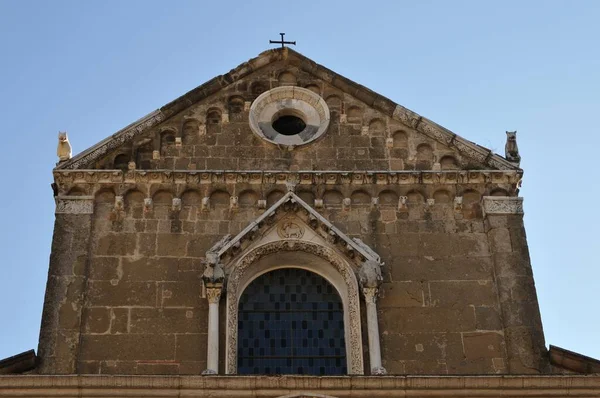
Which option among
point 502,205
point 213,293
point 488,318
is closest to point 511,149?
point 502,205

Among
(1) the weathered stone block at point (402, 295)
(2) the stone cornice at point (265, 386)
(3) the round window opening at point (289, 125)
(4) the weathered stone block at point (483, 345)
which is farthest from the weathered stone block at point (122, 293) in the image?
(4) the weathered stone block at point (483, 345)

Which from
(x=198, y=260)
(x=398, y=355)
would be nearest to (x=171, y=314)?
(x=198, y=260)

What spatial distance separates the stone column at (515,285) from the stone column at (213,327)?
5458 millimetres

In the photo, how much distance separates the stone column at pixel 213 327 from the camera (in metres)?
21.9

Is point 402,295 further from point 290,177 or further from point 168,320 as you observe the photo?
point 168,320

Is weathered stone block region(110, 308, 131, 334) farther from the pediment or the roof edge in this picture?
the roof edge

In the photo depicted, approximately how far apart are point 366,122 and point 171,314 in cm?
631

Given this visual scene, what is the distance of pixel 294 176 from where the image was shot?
969 inches

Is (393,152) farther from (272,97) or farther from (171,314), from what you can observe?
(171,314)

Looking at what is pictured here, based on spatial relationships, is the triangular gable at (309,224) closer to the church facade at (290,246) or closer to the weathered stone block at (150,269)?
the church facade at (290,246)

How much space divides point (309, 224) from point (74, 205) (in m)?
4.80

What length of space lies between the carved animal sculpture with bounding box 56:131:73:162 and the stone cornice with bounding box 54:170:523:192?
52 cm

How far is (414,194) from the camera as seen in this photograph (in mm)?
24750

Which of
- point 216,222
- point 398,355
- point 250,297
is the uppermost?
point 216,222
